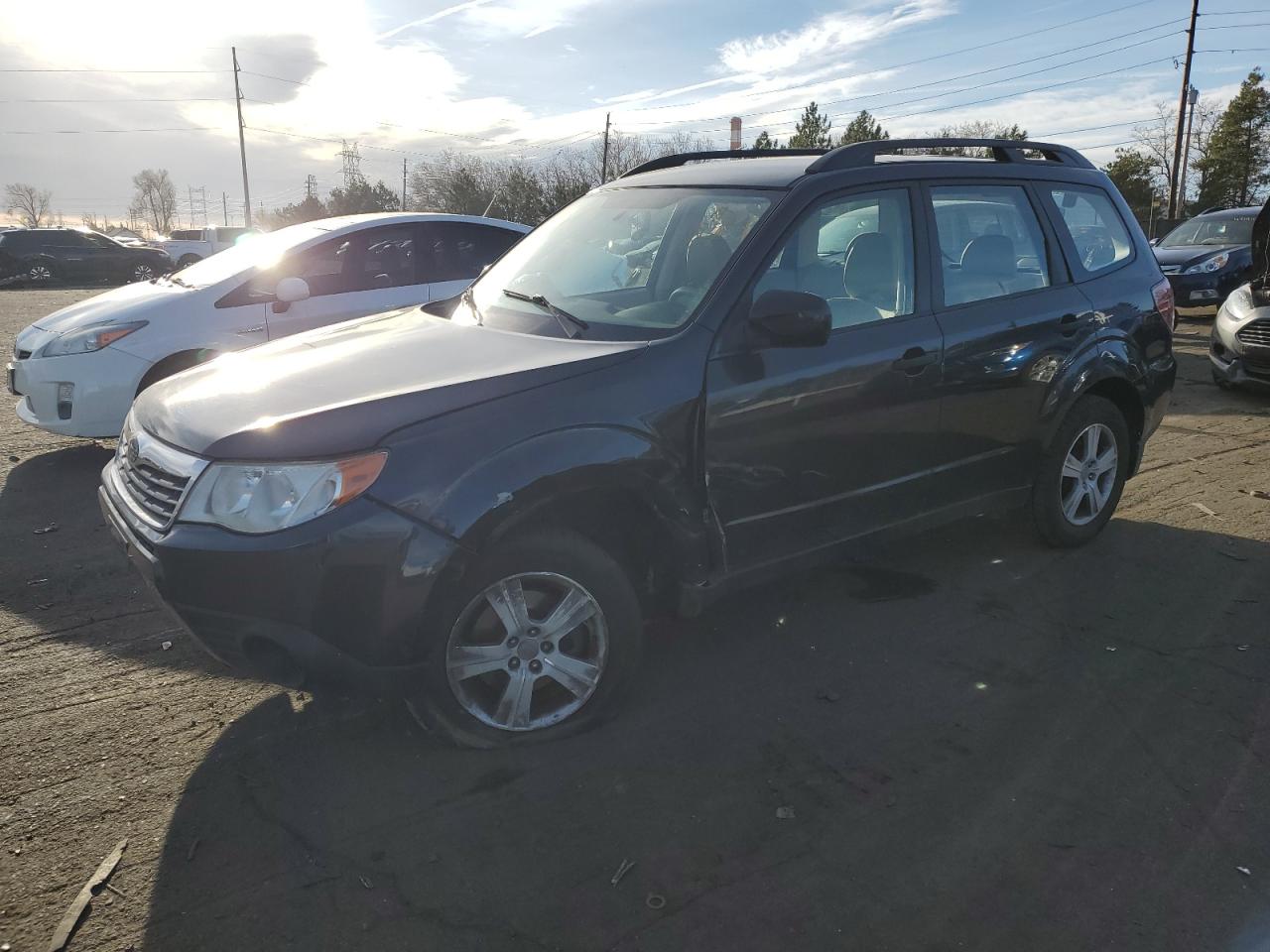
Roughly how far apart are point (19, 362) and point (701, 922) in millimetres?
6240

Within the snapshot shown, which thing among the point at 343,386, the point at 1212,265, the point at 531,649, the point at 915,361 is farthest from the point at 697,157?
the point at 1212,265

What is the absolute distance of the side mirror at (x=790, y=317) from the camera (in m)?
3.26

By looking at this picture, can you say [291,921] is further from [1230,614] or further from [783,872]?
[1230,614]

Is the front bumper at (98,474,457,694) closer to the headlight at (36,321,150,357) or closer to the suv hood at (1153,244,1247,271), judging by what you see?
the headlight at (36,321,150,357)

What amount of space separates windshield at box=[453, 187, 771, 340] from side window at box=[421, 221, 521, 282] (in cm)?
308

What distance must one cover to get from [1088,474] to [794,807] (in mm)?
2929

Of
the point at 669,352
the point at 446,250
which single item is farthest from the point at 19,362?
the point at 669,352

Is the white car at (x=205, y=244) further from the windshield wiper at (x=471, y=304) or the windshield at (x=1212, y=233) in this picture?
the windshield wiper at (x=471, y=304)

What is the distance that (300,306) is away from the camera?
6.77 meters

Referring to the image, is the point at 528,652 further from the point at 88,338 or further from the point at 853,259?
the point at 88,338

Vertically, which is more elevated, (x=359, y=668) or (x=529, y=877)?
(x=359, y=668)

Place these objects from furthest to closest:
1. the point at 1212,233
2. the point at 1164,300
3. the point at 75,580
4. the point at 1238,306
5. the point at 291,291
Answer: the point at 1212,233
the point at 1238,306
the point at 291,291
the point at 1164,300
the point at 75,580

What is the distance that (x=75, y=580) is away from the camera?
4520mm

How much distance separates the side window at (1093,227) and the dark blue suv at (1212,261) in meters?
11.5
